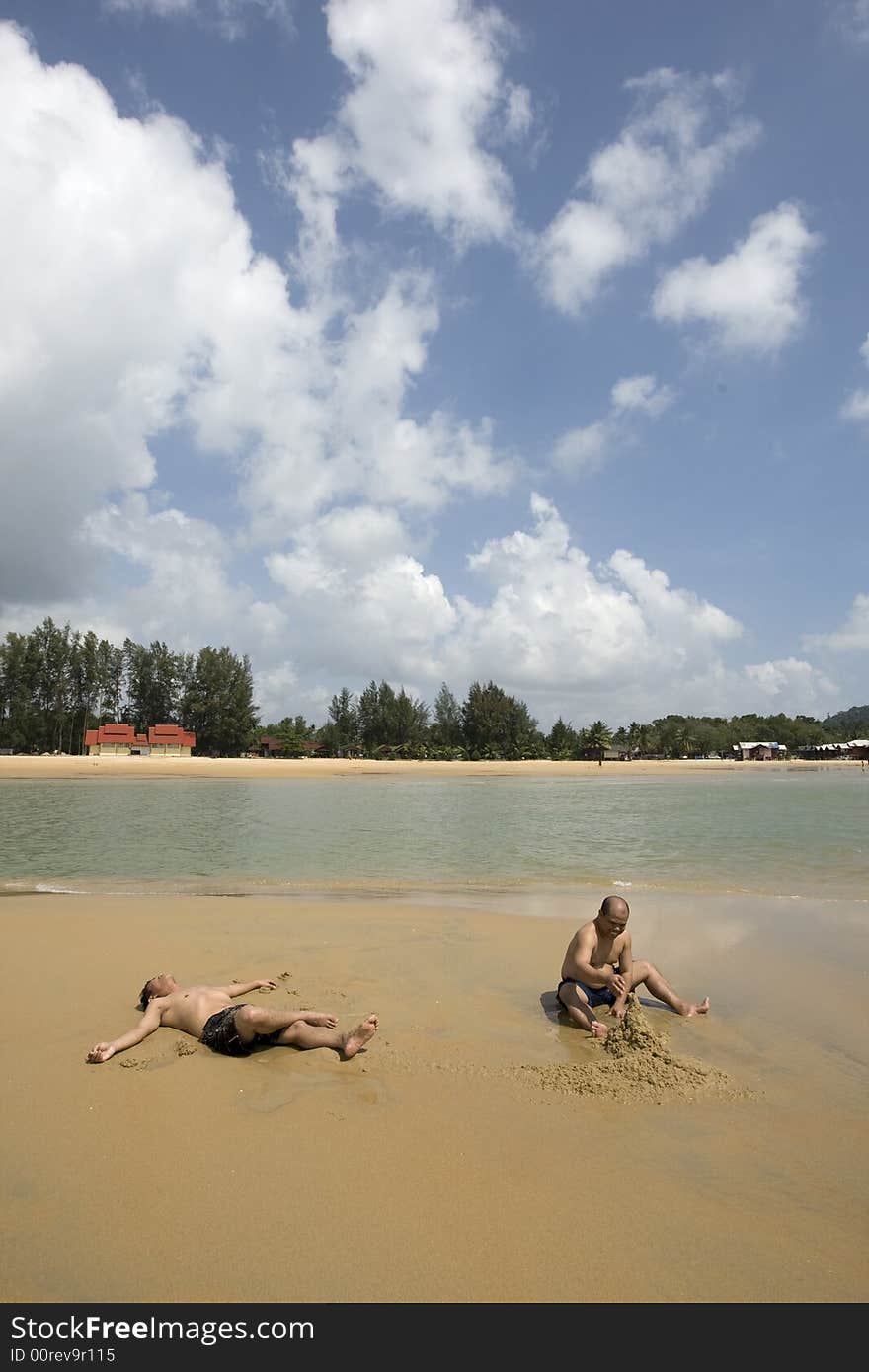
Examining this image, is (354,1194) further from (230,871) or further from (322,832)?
(322,832)

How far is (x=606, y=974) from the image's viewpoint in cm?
641

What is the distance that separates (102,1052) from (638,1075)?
380cm

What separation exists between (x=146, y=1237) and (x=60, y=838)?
18321mm

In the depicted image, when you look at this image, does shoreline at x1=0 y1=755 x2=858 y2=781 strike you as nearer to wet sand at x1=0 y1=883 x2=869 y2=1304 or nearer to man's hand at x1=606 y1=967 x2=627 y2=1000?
wet sand at x1=0 y1=883 x2=869 y2=1304

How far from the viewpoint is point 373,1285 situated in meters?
2.95

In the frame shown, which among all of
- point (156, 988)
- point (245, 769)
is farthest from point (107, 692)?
point (156, 988)

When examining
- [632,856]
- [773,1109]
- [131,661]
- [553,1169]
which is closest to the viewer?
Answer: [553,1169]

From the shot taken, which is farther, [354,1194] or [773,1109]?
[773,1109]

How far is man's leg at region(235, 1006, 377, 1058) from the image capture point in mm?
5348

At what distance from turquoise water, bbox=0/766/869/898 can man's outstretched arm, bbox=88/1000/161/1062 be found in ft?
22.1

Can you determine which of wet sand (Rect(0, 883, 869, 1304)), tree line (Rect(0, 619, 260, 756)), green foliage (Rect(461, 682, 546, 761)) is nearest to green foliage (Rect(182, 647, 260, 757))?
tree line (Rect(0, 619, 260, 756))

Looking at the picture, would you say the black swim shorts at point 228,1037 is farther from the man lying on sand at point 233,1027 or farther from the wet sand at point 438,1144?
the wet sand at point 438,1144

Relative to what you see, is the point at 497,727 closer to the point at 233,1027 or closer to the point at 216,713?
the point at 216,713

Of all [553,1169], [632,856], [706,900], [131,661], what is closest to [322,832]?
[632,856]
